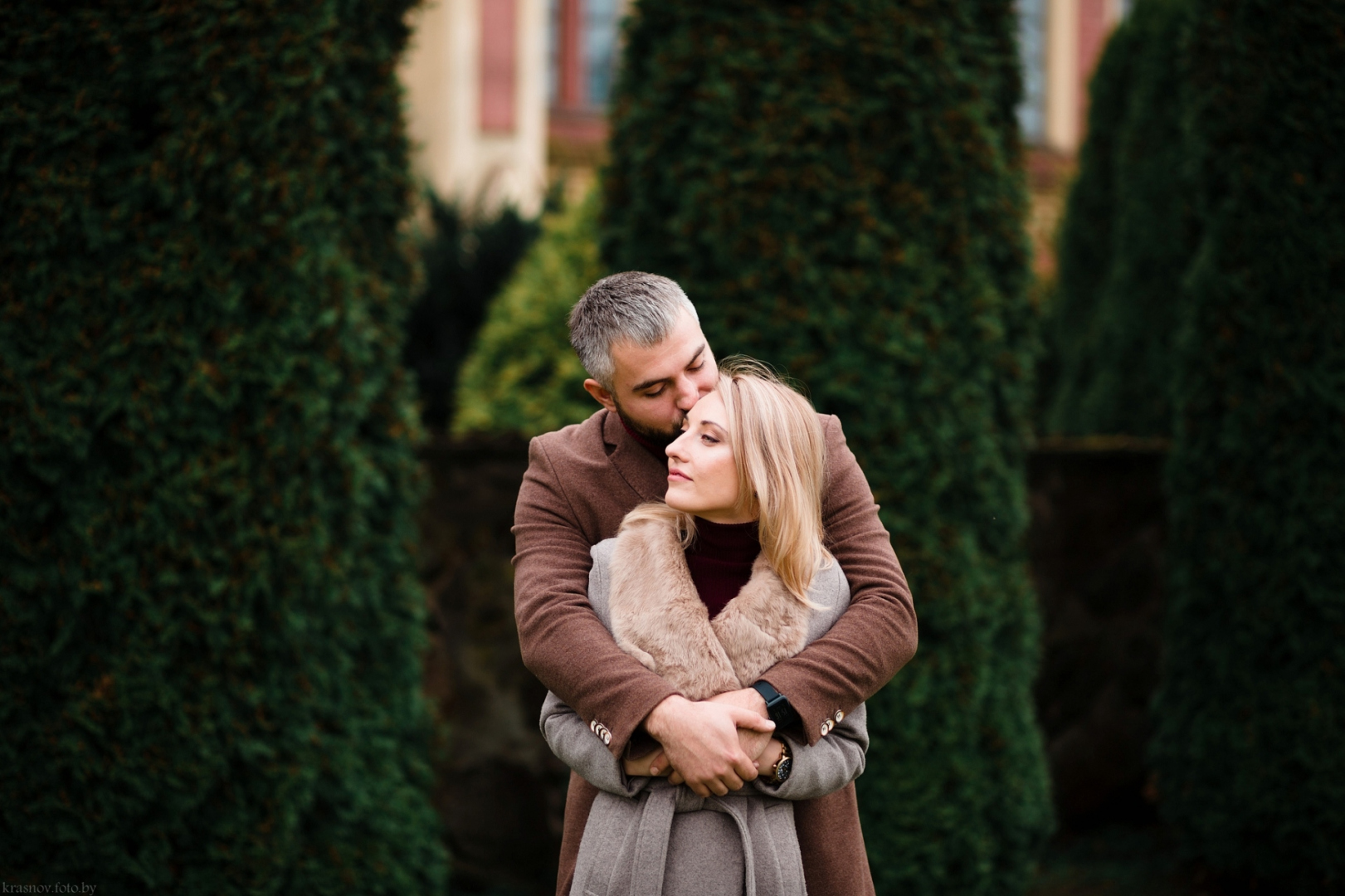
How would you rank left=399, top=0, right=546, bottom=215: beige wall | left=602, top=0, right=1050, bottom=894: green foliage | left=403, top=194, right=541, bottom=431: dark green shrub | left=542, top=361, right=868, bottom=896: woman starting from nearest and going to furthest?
left=542, top=361, right=868, bottom=896: woman → left=602, top=0, right=1050, bottom=894: green foliage → left=403, top=194, right=541, bottom=431: dark green shrub → left=399, top=0, right=546, bottom=215: beige wall

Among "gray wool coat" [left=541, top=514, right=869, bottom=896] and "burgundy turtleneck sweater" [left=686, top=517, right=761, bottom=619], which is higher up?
"burgundy turtleneck sweater" [left=686, top=517, right=761, bottom=619]

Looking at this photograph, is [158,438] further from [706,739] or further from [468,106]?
[468,106]

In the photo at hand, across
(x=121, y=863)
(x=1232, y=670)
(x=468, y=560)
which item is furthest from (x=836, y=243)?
(x=121, y=863)

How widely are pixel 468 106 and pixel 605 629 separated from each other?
481 inches

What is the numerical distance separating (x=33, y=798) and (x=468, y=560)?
1752 millimetres

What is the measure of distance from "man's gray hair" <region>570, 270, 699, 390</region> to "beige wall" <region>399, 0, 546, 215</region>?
431 inches

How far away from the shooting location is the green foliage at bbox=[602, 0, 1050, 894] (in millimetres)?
3566

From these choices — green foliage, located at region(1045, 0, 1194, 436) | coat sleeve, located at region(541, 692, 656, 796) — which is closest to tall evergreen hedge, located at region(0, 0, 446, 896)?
coat sleeve, located at region(541, 692, 656, 796)

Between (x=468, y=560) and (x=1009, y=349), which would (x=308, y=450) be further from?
(x=1009, y=349)

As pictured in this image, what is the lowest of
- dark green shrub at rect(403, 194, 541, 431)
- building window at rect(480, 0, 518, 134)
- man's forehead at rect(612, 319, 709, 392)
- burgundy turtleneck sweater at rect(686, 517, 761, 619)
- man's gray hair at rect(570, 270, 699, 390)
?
dark green shrub at rect(403, 194, 541, 431)

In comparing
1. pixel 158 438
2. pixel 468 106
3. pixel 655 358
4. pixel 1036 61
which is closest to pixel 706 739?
pixel 655 358

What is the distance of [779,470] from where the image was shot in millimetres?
1997

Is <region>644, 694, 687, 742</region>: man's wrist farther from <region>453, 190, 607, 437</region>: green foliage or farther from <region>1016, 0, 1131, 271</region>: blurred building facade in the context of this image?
<region>1016, 0, 1131, 271</region>: blurred building facade

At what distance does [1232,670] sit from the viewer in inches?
170
